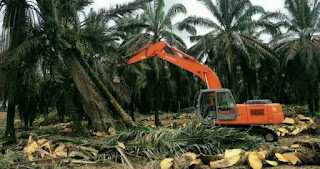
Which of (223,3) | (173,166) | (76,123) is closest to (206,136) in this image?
(173,166)

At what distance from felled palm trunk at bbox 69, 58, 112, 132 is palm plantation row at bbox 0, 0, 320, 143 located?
3cm

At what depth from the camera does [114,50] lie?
38.3ft

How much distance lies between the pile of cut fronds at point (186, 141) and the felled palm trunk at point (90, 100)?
6.94 feet

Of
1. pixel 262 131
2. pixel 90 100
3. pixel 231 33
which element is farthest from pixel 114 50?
pixel 231 33

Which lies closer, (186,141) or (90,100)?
(186,141)

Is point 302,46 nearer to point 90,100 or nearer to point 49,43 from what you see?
point 90,100

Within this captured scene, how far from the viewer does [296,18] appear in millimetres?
19375

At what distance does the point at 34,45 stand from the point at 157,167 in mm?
5891

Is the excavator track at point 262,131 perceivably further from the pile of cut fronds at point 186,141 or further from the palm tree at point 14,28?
the palm tree at point 14,28

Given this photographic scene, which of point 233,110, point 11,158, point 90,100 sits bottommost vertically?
point 11,158

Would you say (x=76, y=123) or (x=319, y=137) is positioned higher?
(x=76, y=123)

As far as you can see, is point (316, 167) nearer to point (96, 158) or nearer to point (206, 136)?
point (206, 136)

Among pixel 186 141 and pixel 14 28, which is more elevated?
pixel 14 28

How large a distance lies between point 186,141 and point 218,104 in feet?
9.38
